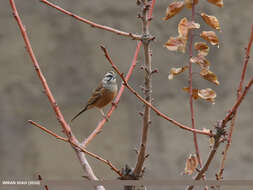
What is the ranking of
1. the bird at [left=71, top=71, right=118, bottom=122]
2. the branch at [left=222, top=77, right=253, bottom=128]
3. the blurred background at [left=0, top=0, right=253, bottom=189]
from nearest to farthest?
the branch at [left=222, top=77, right=253, bottom=128], the bird at [left=71, top=71, right=118, bottom=122], the blurred background at [left=0, top=0, right=253, bottom=189]

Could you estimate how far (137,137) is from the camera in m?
3.03

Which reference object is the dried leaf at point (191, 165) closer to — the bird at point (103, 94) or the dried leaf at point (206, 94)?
the dried leaf at point (206, 94)

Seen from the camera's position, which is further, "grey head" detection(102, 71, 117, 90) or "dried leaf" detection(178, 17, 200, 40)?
"grey head" detection(102, 71, 117, 90)

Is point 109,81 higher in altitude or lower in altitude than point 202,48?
higher

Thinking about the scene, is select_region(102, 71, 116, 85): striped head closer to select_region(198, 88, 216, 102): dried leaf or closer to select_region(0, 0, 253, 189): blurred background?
select_region(0, 0, 253, 189): blurred background

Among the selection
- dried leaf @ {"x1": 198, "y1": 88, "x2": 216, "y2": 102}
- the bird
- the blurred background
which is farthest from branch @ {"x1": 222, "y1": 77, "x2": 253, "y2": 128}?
the blurred background

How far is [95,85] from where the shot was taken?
9.96ft

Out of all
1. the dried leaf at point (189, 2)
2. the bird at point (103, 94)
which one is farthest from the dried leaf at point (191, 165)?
the bird at point (103, 94)

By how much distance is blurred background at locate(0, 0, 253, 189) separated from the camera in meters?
2.98

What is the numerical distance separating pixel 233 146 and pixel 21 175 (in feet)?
4.42

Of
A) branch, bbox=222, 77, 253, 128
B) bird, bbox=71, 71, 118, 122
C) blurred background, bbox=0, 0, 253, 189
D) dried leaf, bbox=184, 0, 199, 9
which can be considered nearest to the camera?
branch, bbox=222, 77, 253, 128

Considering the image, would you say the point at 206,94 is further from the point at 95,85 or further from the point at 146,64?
the point at 95,85

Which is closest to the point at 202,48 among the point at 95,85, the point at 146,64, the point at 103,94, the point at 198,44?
the point at 198,44

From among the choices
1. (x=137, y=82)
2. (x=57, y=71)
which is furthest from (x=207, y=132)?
(x=57, y=71)
